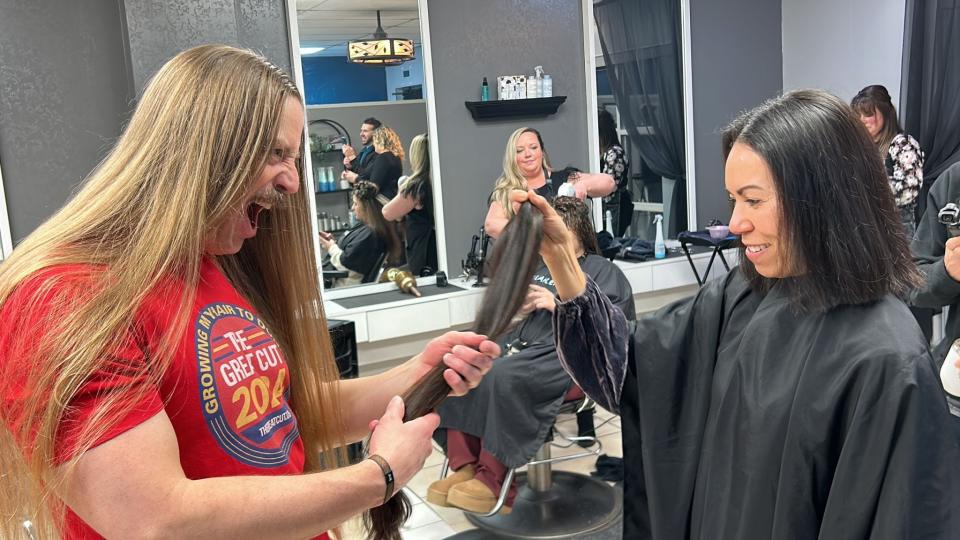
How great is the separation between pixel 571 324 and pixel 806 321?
0.42m

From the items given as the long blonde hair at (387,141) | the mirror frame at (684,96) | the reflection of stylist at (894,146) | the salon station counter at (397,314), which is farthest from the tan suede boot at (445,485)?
the reflection of stylist at (894,146)

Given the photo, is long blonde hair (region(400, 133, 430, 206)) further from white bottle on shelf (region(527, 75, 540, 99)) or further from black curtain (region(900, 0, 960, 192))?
black curtain (region(900, 0, 960, 192))

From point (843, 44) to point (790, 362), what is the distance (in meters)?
5.04

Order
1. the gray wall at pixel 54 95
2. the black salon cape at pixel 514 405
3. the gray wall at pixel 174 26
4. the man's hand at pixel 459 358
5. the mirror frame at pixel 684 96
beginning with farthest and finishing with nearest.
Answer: the mirror frame at pixel 684 96
the gray wall at pixel 54 95
the gray wall at pixel 174 26
the black salon cape at pixel 514 405
the man's hand at pixel 459 358

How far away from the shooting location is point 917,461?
110 centimetres

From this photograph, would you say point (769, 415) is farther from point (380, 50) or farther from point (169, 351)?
point (380, 50)

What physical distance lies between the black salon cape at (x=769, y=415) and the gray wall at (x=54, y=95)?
125 inches

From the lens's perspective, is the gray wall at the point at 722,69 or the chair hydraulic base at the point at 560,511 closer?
the chair hydraulic base at the point at 560,511

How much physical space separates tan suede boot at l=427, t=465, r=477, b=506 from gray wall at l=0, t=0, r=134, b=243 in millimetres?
2273

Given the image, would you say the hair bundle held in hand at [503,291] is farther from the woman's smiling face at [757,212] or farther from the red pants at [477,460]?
the red pants at [477,460]

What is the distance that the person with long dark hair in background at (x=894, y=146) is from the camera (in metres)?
4.30

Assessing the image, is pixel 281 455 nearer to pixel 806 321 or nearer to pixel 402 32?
pixel 806 321

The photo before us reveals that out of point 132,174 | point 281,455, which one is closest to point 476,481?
point 281,455

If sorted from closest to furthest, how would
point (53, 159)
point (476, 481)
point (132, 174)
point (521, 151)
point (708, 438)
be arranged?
point (132, 174) → point (708, 438) → point (476, 481) → point (53, 159) → point (521, 151)
